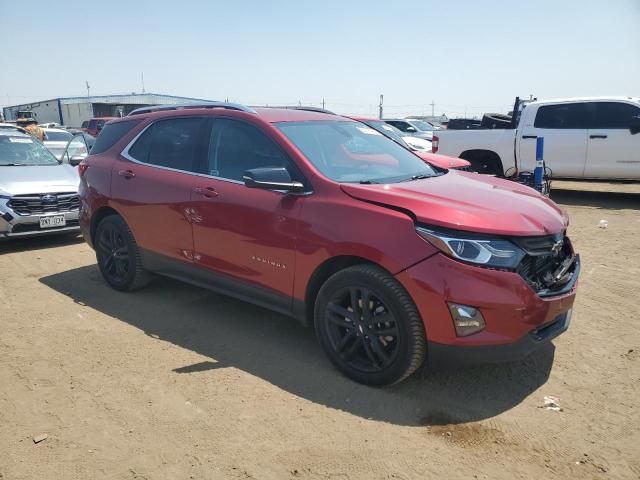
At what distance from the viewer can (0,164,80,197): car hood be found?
675 cm

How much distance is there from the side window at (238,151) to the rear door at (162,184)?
171 millimetres

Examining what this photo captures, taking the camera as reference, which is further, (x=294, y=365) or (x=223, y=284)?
A: (x=223, y=284)

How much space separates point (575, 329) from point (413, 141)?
10.3m

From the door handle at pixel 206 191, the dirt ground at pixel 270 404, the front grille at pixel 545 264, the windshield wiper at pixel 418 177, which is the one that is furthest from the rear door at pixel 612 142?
the door handle at pixel 206 191

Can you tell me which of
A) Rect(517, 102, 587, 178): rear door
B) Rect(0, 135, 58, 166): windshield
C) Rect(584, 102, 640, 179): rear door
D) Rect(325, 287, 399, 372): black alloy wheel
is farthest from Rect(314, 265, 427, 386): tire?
Rect(584, 102, 640, 179): rear door

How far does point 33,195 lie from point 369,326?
18.2ft

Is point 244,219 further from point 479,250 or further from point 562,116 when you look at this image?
point 562,116

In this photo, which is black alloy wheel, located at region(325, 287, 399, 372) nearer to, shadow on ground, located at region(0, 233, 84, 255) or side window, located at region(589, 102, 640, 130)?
shadow on ground, located at region(0, 233, 84, 255)

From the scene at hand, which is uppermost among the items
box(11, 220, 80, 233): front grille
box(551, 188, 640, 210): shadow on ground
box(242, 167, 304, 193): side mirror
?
box(242, 167, 304, 193): side mirror

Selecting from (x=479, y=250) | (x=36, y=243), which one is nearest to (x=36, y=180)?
(x=36, y=243)

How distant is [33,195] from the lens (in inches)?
267

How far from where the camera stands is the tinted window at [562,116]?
32.3ft

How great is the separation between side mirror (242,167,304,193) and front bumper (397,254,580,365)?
981mm

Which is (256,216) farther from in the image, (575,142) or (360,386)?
(575,142)
